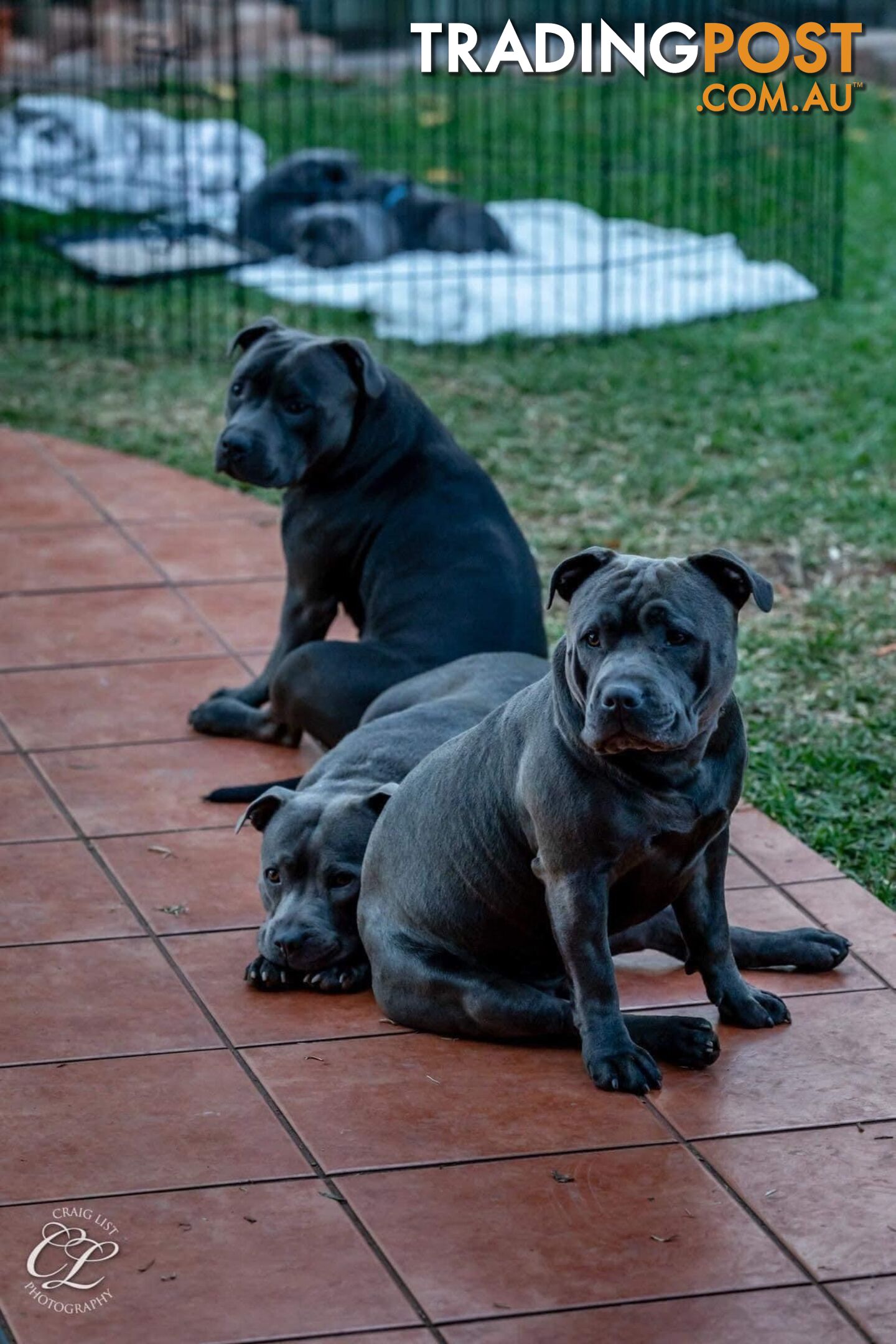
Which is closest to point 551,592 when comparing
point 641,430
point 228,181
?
point 641,430

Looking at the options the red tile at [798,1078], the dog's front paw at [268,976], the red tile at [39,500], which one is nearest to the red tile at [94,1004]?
the dog's front paw at [268,976]

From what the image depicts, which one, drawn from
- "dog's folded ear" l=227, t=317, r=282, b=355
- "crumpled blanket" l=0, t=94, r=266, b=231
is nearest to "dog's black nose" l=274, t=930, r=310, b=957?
"dog's folded ear" l=227, t=317, r=282, b=355

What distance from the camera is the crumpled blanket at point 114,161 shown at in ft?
41.5

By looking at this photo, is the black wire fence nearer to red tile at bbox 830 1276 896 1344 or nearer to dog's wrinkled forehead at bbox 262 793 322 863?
dog's wrinkled forehead at bbox 262 793 322 863

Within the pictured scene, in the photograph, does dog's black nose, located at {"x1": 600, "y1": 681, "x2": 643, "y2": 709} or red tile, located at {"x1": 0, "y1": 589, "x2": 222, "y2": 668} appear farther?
red tile, located at {"x1": 0, "y1": 589, "x2": 222, "y2": 668}

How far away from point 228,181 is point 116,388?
406cm

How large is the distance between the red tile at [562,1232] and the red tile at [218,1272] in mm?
82

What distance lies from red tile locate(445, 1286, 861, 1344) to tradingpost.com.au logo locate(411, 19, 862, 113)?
6814mm

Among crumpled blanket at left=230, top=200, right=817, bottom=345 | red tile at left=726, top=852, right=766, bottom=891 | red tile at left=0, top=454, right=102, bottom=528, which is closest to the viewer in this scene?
red tile at left=726, top=852, right=766, bottom=891

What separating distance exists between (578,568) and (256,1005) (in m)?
1.22

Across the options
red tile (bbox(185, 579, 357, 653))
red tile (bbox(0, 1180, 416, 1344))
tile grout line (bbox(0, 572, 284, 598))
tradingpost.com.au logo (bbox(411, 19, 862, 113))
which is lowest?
red tile (bbox(0, 1180, 416, 1344))

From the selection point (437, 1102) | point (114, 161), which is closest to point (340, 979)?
point (437, 1102)

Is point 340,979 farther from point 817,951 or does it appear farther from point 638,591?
point 638,591

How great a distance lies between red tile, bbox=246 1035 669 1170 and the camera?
3473 millimetres
